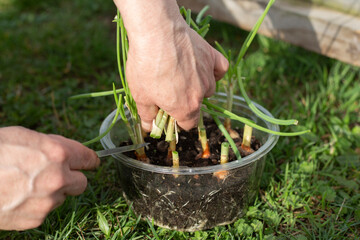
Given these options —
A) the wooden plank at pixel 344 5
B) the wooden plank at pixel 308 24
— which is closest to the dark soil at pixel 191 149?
the wooden plank at pixel 308 24

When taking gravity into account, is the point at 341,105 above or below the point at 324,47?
below

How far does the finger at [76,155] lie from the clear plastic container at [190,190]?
14cm

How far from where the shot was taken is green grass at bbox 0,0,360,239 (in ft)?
3.95

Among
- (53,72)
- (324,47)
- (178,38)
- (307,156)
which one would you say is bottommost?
(53,72)

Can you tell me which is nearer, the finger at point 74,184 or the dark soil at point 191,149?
the finger at point 74,184

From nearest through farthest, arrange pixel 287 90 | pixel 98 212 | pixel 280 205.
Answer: pixel 98 212 < pixel 280 205 < pixel 287 90

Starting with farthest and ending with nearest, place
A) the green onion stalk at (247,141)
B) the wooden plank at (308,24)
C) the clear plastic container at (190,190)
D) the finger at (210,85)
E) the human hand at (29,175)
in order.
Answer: the wooden plank at (308,24) < the green onion stalk at (247,141) < the clear plastic container at (190,190) < the finger at (210,85) < the human hand at (29,175)

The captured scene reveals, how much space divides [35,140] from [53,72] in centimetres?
140

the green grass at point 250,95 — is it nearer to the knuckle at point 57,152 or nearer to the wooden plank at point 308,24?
the wooden plank at point 308,24

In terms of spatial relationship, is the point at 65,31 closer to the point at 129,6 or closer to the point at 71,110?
the point at 71,110

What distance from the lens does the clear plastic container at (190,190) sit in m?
1.08

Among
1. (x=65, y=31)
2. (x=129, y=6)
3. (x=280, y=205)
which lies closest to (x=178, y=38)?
(x=129, y=6)

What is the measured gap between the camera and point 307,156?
58.2 inches

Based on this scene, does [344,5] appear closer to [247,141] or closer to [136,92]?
[247,141]
